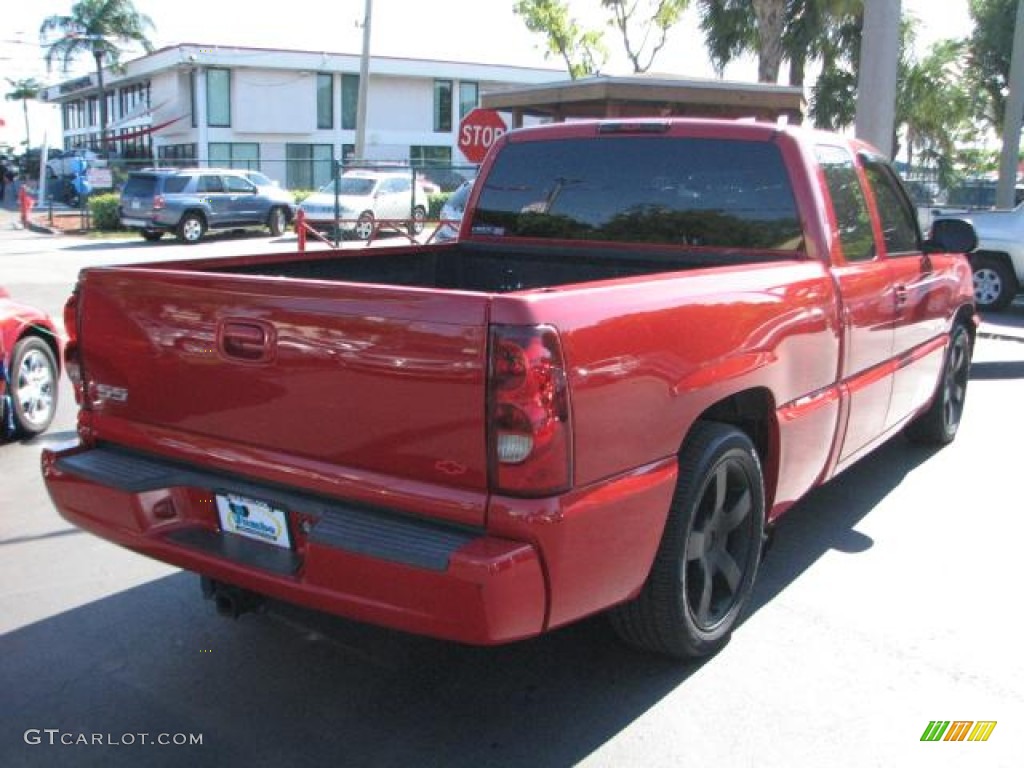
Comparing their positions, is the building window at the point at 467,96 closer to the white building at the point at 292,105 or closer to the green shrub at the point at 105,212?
the white building at the point at 292,105

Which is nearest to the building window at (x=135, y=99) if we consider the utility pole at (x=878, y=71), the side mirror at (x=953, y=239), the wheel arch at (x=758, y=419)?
the utility pole at (x=878, y=71)

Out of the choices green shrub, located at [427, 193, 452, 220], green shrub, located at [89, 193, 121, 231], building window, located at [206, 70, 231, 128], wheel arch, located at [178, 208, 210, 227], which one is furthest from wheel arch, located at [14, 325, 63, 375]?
building window, located at [206, 70, 231, 128]

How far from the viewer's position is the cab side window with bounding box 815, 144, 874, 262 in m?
4.45

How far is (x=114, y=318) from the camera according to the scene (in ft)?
11.1

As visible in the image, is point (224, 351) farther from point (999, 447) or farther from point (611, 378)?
point (999, 447)

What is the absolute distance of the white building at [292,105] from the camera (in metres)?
41.9

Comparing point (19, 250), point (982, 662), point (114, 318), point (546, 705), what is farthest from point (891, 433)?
point (19, 250)

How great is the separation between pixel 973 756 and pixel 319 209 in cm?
2332

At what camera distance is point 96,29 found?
42594mm

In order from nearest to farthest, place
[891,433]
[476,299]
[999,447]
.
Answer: [476,299] → [891,433] → [999,447]

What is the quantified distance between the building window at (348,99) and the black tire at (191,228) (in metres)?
21.7

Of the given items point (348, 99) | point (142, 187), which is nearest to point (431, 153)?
point (348, 99)

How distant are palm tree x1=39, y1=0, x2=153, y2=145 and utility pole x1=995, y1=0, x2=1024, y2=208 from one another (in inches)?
1467

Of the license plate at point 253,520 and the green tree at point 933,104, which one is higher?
Result: the green tree at point 933,104
